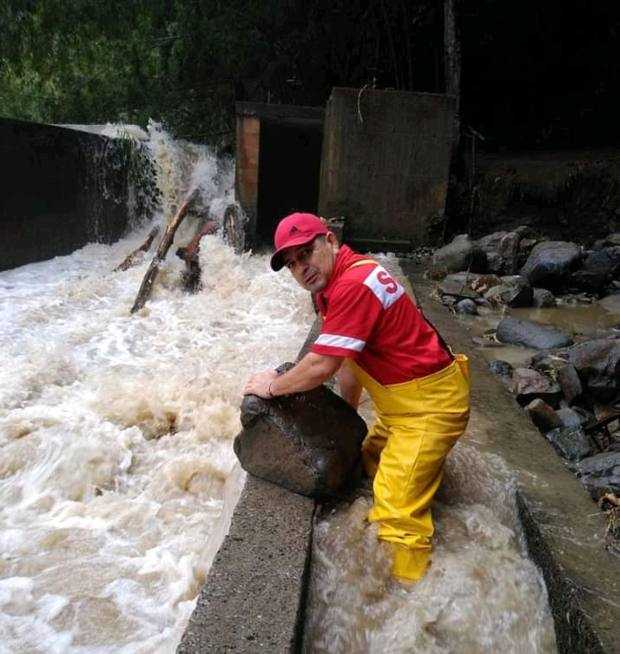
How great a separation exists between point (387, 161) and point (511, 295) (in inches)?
133

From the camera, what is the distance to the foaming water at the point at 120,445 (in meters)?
2.68

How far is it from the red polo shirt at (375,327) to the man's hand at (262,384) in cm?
40

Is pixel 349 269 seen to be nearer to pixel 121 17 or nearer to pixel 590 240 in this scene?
pixel 590 240

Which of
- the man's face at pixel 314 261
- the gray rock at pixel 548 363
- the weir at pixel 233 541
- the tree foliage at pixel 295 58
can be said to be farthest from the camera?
the tree foliage at pixel 295 58

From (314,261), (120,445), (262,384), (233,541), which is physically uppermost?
(314,261)

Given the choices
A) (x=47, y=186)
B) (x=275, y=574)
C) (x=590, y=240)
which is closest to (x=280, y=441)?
(x=275, y=574)

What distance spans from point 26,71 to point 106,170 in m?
5.30

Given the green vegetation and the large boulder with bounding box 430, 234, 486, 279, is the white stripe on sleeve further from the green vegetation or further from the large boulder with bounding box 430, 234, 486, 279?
the green vegetation

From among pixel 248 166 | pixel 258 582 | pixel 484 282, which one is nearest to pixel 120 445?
pixel 258 582

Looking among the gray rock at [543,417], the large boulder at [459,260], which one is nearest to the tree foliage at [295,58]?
the large boulder at [459,260]

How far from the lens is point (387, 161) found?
9273 mm

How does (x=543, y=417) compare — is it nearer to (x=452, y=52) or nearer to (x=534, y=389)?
(x=534, y=389)

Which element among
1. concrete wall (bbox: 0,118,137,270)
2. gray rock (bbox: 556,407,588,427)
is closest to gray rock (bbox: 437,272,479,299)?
gray rock (bbox: 556,407,588,427)

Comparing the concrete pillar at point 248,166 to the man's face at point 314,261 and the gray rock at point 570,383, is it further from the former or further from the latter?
the man's face at point 314,261
